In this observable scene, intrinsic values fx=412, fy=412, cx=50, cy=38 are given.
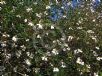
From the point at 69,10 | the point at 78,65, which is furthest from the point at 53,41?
the point at 69,10

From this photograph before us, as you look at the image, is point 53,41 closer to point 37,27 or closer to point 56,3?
point 37,27

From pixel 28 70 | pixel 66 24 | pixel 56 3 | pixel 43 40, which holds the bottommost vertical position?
pixel 28 70

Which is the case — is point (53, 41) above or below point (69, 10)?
below

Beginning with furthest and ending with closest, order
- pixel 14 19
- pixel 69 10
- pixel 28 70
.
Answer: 1. pixel 69 10
2. pixel 14 19
3. pixel 28 70

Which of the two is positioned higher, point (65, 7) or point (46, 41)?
point (65, 7)

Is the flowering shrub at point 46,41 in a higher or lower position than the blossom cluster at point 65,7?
Answer: lower

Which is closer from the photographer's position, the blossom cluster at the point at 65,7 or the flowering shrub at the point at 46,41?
the flowering shrub at the point at 46,41

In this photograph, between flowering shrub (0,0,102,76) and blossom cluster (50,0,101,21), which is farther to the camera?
blossom cluster (50,0,101,21)

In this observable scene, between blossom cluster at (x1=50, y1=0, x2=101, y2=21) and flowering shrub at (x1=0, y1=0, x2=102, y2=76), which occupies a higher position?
blossom cluster at (x1=50, y1=0, x2=101, y2=21)
